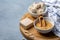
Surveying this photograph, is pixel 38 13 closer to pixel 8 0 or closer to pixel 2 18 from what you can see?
pixel 2 18

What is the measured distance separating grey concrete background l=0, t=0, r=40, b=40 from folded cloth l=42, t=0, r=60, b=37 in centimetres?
62

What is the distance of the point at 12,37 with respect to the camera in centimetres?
157

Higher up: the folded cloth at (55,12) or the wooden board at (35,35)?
the folded cloth at (55,12)

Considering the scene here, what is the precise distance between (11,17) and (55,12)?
0.90m

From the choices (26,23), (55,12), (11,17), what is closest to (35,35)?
(26,23)

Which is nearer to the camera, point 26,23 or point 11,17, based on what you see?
point 26,23

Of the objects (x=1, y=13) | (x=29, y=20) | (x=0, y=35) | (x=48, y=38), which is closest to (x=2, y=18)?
(x=1, y=13)

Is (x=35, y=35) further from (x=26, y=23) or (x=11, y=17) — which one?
(x=11, y=17)

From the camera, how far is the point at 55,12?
1037 millimetres

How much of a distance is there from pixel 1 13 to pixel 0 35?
1.30ft

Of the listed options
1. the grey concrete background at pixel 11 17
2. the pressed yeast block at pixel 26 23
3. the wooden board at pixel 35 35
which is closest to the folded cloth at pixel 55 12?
the wooden board at pixel 35 35

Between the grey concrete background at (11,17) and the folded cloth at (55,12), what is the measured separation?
2.02 feet

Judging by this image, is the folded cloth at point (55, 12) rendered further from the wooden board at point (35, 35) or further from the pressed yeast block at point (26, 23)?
the pressed yeast block at point (26, 23)

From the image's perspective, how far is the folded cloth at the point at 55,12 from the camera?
0.96 meters
